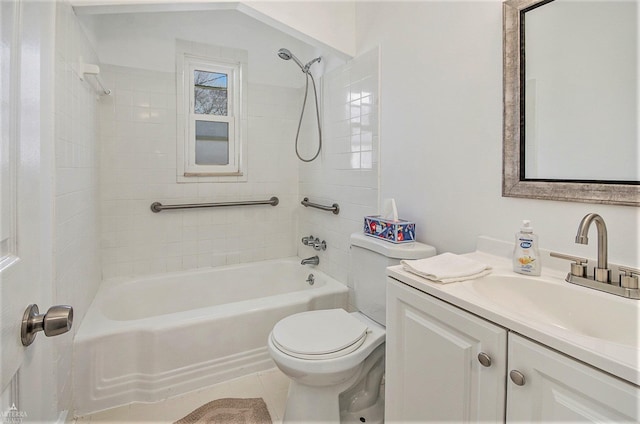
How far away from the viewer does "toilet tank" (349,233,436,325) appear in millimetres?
1554

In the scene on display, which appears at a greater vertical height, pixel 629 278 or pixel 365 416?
pixel 629 278

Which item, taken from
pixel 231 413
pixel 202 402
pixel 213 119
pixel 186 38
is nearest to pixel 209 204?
pixel 213 119

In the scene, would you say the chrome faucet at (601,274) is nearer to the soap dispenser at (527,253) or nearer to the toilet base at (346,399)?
the soap dispenser at (527,253)

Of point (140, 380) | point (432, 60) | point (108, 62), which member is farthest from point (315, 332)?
point (108, 62)

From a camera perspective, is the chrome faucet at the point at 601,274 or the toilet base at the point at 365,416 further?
the toilet base at the point at 365,416

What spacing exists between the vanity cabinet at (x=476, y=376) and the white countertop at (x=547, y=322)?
0.06 feet

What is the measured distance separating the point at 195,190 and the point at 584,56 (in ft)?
8.17

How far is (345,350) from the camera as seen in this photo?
56.6 inches

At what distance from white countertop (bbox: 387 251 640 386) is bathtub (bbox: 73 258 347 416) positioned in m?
1.14

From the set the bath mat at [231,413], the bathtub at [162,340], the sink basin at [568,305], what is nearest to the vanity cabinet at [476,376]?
the sink basin at [568,305]

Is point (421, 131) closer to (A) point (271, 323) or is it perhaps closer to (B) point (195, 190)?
(A) point (271, 323)

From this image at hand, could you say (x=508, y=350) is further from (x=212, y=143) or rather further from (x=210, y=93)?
(x=210, y=93)

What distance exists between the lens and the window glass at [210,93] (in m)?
2.71

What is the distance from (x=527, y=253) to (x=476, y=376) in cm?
45
